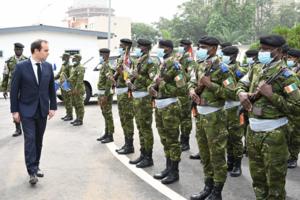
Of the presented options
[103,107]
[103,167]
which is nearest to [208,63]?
[103,167]

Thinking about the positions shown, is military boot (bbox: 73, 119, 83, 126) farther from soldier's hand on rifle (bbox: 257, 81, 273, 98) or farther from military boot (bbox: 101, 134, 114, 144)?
soldier's hand on rifle (bbox: 257, 81, 273, 98)

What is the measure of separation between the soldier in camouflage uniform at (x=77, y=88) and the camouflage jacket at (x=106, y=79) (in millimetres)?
2266

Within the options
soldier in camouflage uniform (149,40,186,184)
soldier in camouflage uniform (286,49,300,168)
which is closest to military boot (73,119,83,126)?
soldier in camouflage uniform (149,40,186,184)

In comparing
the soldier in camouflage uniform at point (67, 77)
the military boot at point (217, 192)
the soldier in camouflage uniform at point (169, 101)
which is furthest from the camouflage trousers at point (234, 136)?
the soldier in camouflage uniform at point (67, 77)

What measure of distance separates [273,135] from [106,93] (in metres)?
4.89

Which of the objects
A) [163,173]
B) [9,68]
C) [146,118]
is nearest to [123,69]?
[146,118]

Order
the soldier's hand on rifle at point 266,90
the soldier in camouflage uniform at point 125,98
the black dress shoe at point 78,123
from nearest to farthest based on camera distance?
the soldier's hand on rifle at point 266,90, the soldier in camouflage uniform at point 125,98, the black dress shoe at point 78,123

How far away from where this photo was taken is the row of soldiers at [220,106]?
3.97 m

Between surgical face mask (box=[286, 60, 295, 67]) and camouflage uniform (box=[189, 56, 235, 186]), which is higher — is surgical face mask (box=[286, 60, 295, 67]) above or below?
above

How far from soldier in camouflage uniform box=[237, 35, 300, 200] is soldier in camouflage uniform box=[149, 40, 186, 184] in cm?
160

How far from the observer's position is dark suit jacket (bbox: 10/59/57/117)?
564cm

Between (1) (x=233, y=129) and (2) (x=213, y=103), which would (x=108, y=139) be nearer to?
(1) (x=233, y=129)

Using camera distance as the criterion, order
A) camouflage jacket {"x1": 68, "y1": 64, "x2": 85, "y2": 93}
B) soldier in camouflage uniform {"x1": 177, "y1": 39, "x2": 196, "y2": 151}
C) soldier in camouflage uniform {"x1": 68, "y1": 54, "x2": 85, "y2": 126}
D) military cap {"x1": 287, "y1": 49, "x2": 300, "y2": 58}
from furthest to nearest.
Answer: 1. camouflage jacket {"x1": 68, "y1": 64, "x2": 85, "y2": 93}
2. soldier in camouflage uniform {"x1": 68, "y1": 54, "x2": 85, "y2": 126}
3. soldier in camouflage uniform {"x1": 177, "y1": 39, "x2": 196, "y2": 151}
4. military cap {"x1": 287, "y1": 49, "x2": 300, "y2": 58}

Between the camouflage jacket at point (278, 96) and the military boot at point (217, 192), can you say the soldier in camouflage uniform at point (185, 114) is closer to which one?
the military boot at point (217, 192)
